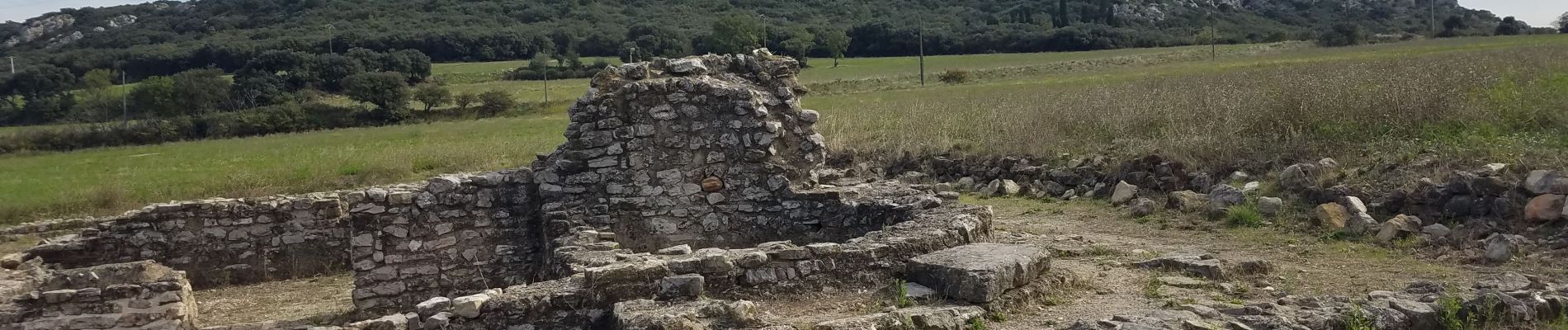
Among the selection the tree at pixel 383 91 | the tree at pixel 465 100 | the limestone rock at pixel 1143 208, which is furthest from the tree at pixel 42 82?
the limestone rock at pixel 1143 208

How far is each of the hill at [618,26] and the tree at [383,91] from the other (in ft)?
42.5

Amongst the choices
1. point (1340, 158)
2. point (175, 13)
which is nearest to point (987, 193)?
point (1340, 158)

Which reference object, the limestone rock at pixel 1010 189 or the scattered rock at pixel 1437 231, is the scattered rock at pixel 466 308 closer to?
the scattered rock at pixel 1437 231

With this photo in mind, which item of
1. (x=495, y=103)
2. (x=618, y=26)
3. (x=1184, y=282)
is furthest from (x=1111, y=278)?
(x=618, y=26)

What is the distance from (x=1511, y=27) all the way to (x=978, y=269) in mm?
68010

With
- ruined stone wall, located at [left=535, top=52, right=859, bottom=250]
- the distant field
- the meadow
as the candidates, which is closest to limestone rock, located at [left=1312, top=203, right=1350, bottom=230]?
the meadow

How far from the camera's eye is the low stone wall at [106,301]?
833cm

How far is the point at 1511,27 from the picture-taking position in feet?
197

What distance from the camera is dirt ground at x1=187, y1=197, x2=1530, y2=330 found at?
6.91m

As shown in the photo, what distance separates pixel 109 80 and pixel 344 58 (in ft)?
57.0

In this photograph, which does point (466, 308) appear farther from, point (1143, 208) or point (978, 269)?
point (1143, 208)

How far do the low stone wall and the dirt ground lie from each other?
0.82 metres

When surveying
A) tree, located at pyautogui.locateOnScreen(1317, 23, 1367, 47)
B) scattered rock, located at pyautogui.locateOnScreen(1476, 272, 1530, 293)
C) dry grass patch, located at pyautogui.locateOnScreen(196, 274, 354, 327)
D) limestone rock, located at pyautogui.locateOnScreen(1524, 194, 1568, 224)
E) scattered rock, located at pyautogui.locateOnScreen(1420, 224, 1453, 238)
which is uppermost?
tree, located at pyautogui.locateOnScreen(1317, 23, 1367, 47)

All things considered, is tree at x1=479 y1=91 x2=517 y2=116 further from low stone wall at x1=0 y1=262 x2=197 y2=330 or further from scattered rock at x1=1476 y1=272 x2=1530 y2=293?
scattered rock at x1=1476 y1=272 x2=1530 y2=293
